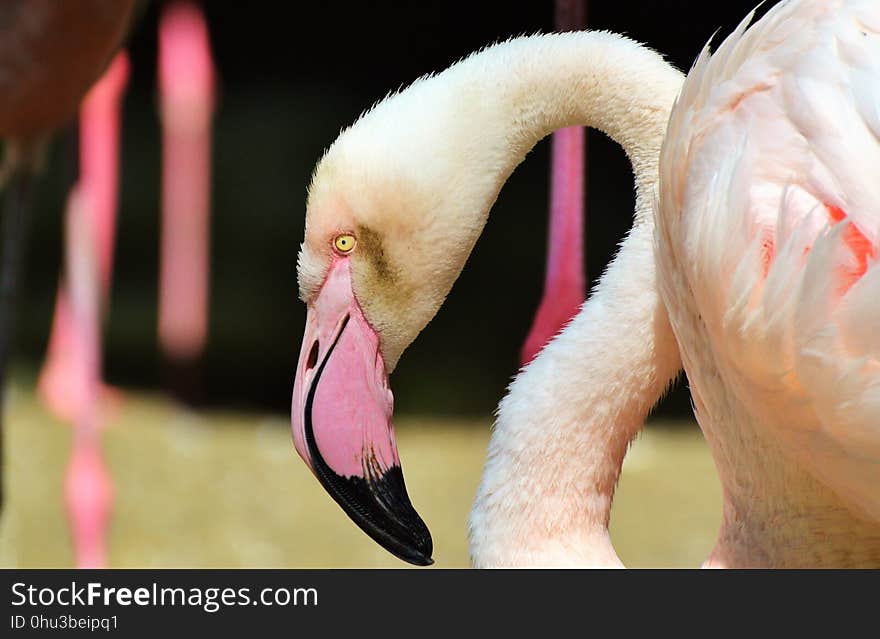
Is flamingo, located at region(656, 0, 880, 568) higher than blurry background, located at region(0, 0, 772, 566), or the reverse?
blurry background, located at region(0, 0, 772, 566)

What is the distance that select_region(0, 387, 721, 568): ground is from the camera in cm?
342

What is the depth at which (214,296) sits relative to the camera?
6.18m

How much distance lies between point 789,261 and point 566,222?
2.94 feet

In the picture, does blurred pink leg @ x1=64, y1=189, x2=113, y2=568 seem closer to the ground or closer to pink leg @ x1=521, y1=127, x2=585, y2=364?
the ground

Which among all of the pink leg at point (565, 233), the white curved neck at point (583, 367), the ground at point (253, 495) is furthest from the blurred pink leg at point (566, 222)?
the ground at point (253, 495)

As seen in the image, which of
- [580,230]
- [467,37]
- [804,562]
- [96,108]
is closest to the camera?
[804,562]

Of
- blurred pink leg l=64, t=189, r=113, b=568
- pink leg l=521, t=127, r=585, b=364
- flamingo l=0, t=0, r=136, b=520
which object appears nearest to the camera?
pink leg l=521, t=127, r=585, b=364

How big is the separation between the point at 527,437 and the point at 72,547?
1.81 metres

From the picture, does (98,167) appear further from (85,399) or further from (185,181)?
(85,399)

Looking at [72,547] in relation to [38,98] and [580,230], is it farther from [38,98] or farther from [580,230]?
[580,230]

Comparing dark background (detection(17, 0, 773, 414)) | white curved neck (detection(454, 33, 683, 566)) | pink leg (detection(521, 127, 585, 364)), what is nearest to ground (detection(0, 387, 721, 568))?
dark background (detection(17, 0, 773, 414))

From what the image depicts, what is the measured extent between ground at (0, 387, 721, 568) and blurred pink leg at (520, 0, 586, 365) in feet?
3.57

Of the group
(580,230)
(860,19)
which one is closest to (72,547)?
(580,230)

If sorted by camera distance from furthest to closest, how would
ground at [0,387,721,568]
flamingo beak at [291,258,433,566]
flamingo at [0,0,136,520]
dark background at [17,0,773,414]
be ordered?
dark background at [17,0,773,414] < ground at [0,387,721,568] < flamingo at [0,0,136,520] < flamingo beak at [291,258,433,566]
